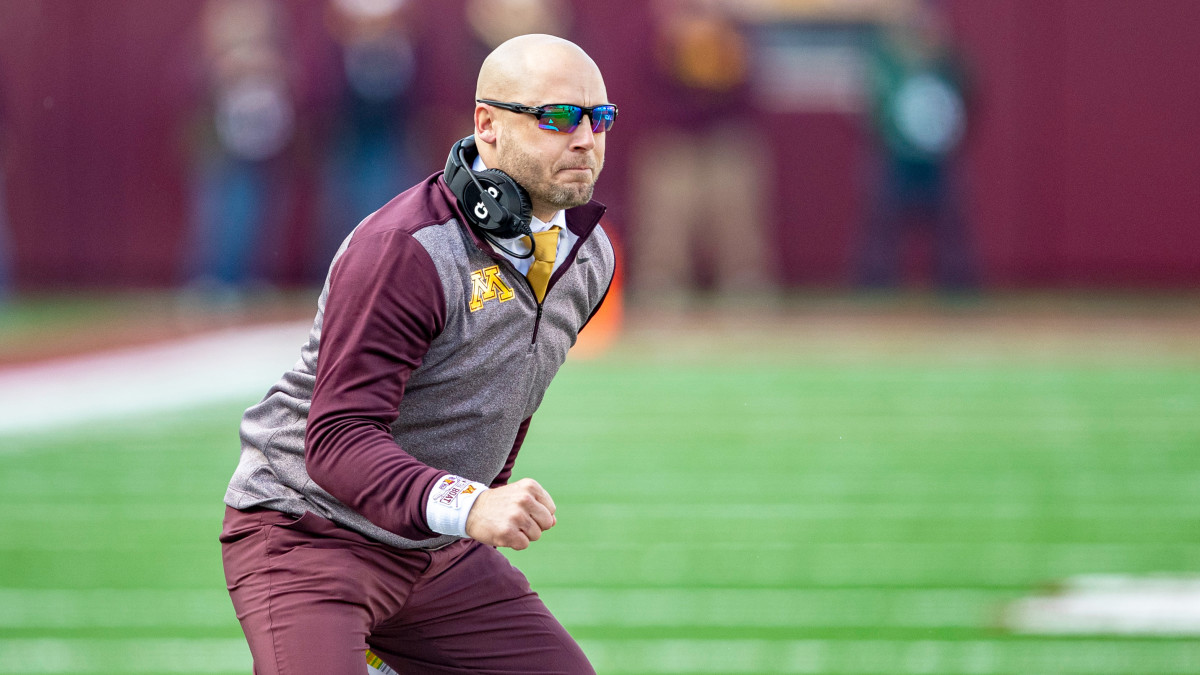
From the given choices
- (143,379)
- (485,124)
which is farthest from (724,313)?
(485,124)

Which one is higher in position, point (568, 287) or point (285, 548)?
point (568, 287)

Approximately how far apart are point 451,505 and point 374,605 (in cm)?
48

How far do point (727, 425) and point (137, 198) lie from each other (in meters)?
9.12

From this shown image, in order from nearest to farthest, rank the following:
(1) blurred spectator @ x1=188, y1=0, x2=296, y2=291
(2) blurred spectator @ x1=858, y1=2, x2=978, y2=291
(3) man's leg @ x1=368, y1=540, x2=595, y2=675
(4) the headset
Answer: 1. (4) the headset
2. (3) man's leg @ x1=368, y1=540, x2=595, y2=675
3. (2) blurred spectator @ x1=858, y1=2, x2=978, y2=291
4. (1) blurred spectator @ x1=188, y1=0, x2=296, y2=291

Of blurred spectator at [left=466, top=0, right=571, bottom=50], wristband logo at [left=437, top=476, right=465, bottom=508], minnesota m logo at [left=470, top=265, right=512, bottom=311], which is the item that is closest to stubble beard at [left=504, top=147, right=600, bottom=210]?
minnesota m logo at [left=470, top=265, right=512, bottom=311]

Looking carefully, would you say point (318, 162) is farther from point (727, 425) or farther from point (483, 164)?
point (483, 164)

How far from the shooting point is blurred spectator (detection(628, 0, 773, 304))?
48.9 ft

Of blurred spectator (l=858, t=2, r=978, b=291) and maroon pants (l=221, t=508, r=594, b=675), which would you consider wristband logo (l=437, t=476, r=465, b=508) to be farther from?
blurred spectator (l=858, t=2, r=978, b=291)

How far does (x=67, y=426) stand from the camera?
32.4 ft

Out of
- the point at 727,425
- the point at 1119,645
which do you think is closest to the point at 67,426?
the point at 727,425

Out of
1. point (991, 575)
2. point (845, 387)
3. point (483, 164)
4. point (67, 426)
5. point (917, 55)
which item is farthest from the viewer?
point (917, 55)

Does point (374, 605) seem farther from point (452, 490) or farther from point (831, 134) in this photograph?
point (831, 134)

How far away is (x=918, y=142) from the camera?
48.2ft

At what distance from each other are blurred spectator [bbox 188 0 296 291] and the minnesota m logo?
39.2 feet
